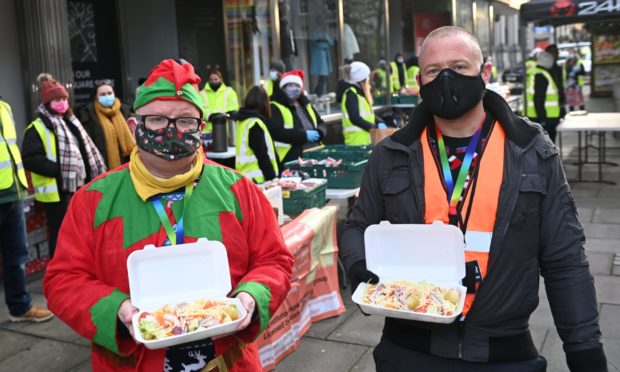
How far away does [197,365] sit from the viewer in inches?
99.5

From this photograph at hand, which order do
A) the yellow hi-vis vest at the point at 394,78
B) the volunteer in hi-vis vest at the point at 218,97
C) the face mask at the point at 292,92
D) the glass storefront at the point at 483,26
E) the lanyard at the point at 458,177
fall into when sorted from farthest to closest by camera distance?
1. the glass storefront at the point at 483,26
2. the yellow hi-vis vest at the point at 394,78
3. the volunteer in hi-vis vest at the point at 218,97
4. the face mask at the point at 292,92
5. the lanyard at the point at 458,177

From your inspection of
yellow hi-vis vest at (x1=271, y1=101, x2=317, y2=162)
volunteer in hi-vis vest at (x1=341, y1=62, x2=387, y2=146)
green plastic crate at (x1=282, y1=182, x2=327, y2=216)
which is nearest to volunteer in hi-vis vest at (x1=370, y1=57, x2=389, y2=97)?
volunteer in hi-vis vest at (x1=341, y1=62, x2=387, y2=146)

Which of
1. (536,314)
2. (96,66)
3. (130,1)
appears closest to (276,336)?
(536,314)

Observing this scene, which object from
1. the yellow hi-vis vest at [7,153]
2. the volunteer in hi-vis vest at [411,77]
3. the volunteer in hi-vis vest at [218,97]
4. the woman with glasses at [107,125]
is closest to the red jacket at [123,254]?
the yellow hi-vis vest at [7,153]

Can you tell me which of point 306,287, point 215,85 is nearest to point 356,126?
point 215,85

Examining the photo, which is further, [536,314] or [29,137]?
[29,137]

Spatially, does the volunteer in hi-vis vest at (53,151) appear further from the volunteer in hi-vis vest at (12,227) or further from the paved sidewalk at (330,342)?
the paved sidewalk at (330,342)

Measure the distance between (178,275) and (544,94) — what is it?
39.8 feet

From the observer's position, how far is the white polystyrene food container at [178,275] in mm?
2412

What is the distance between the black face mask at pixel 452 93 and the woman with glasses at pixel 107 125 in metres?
5.58

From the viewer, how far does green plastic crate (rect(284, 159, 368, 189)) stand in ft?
22.9

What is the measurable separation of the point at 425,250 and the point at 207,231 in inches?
31.2

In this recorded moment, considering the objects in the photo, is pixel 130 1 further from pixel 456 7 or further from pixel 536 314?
pixel 456 7

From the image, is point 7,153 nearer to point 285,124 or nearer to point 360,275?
point 285,124
